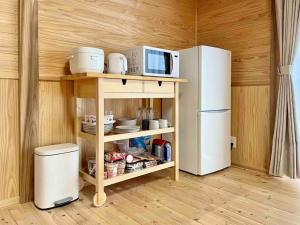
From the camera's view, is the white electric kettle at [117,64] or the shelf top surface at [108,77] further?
the white electric kettle at [117,64]

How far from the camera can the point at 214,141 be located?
2.32 meters

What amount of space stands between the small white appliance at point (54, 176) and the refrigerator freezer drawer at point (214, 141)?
1147 mm

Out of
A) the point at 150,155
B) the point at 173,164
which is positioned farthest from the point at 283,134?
the point at 150,155

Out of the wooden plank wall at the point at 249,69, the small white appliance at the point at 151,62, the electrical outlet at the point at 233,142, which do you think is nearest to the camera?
the small white appliance at the point at 151,62

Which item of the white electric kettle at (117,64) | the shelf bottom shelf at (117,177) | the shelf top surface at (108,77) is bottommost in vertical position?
the shelf bottom shelf at (117,177)

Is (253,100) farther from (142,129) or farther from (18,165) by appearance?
(18,165)

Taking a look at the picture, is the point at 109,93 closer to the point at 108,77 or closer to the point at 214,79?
the point at 108,77

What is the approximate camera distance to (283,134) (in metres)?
2.20

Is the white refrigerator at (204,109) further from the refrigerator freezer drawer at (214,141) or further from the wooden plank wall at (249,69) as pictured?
the wooden plank wall at (249,69)

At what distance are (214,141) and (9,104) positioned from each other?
1754mm

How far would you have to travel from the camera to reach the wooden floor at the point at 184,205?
1.49 m

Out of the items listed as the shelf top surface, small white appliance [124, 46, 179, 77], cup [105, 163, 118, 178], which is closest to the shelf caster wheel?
cup [105, 163, 118, 178]

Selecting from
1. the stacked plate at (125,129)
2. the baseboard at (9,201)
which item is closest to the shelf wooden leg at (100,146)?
the stacked plate at (125,129)

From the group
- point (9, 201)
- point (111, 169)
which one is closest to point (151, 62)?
point (111, 169)
